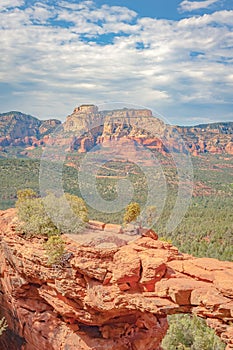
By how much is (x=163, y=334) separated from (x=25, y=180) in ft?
203

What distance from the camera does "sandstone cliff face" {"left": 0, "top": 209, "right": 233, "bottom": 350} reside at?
12555mm

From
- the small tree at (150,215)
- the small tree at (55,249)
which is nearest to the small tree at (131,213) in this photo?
the small tree at (150,215)

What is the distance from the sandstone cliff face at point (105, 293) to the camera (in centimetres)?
1255

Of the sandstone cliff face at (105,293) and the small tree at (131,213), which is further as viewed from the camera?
the small tree at (131,213)

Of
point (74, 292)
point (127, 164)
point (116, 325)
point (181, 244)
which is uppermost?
point (127, 164)

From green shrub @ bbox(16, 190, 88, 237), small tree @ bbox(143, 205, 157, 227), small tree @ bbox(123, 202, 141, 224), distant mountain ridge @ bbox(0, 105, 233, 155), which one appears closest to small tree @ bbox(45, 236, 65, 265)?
green shrub @ bbox(16, 190, 88, 237)

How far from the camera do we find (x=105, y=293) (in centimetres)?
1385

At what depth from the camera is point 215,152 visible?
155 metres

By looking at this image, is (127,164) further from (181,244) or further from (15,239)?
(15,239)

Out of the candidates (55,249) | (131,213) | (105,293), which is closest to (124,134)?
(131,213)

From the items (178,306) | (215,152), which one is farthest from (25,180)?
(215,152)

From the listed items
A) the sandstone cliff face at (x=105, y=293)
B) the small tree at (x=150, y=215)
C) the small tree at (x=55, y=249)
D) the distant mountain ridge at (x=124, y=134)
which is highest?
the distant mountain ridge at (x=124, y=134)

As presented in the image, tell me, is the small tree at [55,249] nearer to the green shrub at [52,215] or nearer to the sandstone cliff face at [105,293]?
the sandstone cliff face at [105,293]

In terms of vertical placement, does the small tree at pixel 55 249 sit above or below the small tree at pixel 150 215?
below
